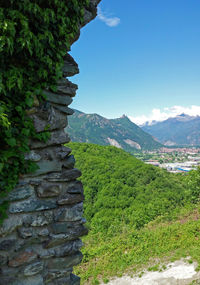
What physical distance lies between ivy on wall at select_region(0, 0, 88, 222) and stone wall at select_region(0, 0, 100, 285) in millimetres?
139

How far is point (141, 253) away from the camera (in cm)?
794

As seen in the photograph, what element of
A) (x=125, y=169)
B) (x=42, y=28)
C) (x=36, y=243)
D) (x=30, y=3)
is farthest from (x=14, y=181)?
(x=125, y=169)

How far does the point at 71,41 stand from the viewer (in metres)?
2.76

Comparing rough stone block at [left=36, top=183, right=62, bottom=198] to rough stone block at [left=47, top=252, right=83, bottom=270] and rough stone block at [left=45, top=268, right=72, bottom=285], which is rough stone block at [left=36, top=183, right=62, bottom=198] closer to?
rough stone block at [left=47, top=252, right=83, bottom=270]

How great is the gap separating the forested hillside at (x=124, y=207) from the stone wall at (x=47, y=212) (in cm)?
571

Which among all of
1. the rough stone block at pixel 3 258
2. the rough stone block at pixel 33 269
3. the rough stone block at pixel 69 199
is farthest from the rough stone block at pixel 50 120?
the rough stone block at pixel 33 269

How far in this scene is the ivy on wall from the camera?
2.01 m

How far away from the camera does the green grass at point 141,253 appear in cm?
702

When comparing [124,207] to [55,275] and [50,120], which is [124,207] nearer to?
[55,275]

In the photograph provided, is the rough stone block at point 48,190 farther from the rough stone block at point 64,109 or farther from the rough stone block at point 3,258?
the rough stone block at point 64,109

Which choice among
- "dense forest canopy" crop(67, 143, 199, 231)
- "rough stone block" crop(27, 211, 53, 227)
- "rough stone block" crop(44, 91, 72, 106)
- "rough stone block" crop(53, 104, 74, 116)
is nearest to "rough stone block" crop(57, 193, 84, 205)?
"rough stone block" crop(27, 211, 53, 227)

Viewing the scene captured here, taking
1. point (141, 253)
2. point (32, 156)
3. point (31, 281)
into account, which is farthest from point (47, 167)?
point (141, 253)

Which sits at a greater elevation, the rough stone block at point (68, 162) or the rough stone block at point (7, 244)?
the rough stone block at point (68, 162)

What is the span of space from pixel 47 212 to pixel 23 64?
177 cm
